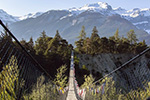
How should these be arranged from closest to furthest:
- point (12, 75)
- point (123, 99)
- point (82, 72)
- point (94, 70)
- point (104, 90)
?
point (12, 75), point (123, 99), point (104, 90), point (82, 72), point (94, 70)

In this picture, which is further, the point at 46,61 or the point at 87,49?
the point at 87,49

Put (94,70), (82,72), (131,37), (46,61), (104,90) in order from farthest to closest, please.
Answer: (131,37) < (94,70) < (82,72) < (46,61) < (104,90)

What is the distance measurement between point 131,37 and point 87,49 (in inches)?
788

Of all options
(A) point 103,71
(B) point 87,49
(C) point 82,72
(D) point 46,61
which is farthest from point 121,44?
(D) point 46,61

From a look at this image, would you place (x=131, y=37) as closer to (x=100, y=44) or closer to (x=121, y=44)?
(x=121, y=44)

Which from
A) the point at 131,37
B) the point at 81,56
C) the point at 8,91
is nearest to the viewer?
the point at 8,91

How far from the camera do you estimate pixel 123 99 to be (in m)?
3.55

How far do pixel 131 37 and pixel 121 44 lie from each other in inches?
457

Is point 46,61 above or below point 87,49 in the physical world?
above

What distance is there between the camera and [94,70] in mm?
37688

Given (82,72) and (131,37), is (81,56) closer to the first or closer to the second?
(82,72)

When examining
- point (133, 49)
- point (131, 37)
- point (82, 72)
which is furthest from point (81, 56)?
point (131, 37)

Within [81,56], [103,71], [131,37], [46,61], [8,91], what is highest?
[8,91]

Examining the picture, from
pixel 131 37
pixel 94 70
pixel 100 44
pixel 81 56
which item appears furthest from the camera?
pixel 131 37
